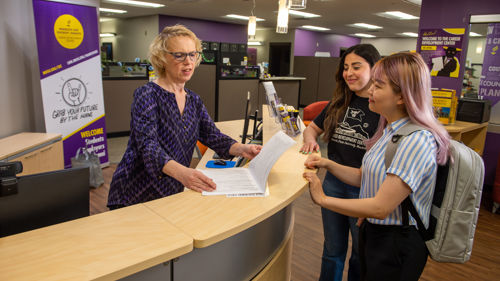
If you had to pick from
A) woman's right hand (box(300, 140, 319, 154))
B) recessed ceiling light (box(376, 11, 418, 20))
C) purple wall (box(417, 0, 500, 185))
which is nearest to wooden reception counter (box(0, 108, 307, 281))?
woman's right hand (box(300, 140, 319, 154))

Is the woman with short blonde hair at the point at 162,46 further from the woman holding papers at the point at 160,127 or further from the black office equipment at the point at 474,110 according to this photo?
the black office equipment at the point at 474,110

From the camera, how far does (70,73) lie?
4.39 m

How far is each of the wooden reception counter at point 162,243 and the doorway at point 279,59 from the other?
48.3ft

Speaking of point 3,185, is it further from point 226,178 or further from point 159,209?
point 226,178

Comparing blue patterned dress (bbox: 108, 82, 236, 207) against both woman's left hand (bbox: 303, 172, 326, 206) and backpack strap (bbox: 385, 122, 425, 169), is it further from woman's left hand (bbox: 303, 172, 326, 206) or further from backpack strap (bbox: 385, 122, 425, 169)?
backpack strap (bbox: 385, 122, 425, 169)

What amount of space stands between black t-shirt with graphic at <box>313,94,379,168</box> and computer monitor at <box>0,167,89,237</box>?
1.30 meters

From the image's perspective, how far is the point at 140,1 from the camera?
Result: 973 cm

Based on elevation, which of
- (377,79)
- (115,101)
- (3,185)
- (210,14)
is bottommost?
(115,101)

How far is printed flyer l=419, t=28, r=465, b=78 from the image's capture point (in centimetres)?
483

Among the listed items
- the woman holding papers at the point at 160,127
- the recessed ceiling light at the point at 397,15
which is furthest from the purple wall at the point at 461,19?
the recessed ceiling light at the point at 397,15

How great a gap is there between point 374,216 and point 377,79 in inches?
19.2

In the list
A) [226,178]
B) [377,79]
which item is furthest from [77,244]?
[377,79]

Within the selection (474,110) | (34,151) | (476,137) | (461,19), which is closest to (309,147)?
(34,151)

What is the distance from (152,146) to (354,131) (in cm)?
104
